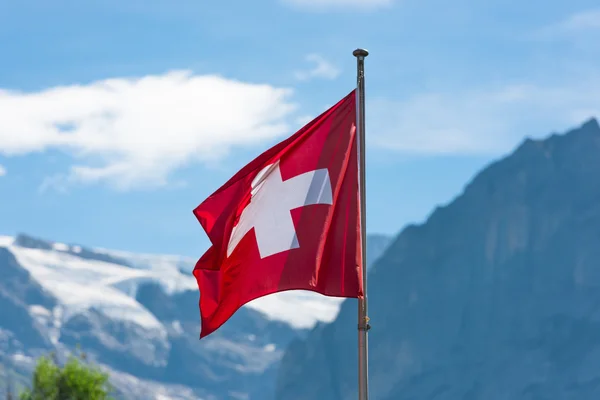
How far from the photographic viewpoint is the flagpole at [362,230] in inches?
604

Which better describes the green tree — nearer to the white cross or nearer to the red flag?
the red flag

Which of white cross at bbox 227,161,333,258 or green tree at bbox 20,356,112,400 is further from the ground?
green tree at bbox 20,356,112,400

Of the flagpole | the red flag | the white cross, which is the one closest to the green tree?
the red flag

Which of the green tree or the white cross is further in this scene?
the green tree

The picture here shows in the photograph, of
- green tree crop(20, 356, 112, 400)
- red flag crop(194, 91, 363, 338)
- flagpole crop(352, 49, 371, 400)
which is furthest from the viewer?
green tree crop(20, 356, 112, 400)

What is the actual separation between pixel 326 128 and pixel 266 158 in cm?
114

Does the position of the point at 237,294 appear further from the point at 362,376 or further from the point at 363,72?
the point at 363,72

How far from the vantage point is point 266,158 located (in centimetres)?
1712

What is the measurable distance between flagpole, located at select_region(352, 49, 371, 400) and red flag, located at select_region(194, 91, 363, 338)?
0.43 ft

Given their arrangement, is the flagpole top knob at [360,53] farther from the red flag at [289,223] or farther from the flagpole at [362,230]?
the red flag at [289,223]

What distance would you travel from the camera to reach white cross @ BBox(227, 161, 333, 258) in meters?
16.7

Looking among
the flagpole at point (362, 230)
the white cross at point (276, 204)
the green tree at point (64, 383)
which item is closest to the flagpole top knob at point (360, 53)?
the flagpole at point (362, 230)

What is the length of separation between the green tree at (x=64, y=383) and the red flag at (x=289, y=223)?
6439cm

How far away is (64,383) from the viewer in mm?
79500
